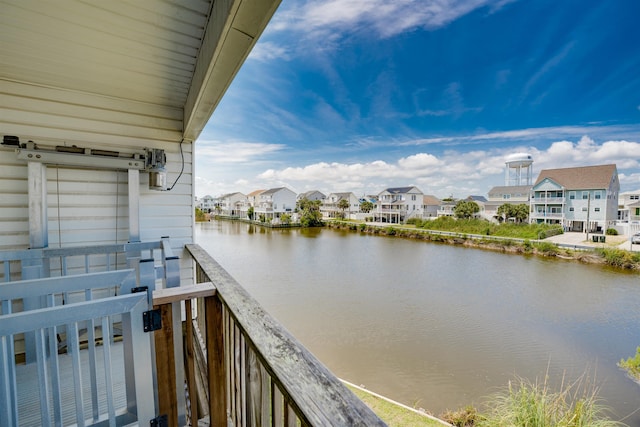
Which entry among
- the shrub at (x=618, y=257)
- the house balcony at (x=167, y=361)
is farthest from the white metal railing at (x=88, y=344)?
the shrub at (x=618, y=257)

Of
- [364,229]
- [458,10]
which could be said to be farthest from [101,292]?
[458,10]

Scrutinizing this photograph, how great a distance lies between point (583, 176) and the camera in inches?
817

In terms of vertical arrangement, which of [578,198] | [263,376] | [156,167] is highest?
[578,198]

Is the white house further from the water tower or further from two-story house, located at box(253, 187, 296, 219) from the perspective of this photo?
two-story house, located at box(253, 187, 296, 219)

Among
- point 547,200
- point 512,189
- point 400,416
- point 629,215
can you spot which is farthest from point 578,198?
point 400,416

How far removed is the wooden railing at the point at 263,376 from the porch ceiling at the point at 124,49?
1.06m

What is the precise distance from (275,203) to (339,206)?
8.65m

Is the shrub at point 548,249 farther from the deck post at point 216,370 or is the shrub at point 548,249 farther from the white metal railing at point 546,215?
the deck post at point 216,370

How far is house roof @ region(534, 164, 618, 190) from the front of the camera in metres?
19.5

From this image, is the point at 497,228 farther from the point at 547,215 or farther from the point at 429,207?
the point at 429,207

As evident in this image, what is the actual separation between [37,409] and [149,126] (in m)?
2.23

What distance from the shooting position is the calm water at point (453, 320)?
489cm

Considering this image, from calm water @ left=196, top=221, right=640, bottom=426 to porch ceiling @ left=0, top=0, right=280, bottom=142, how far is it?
5115 mm

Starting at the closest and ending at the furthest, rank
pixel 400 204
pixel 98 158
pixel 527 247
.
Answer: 1. pixel 98 158
2. pixel 527 247
3. pixel 400 204
